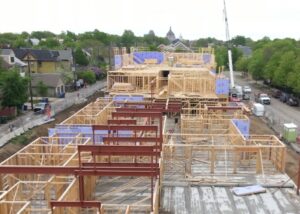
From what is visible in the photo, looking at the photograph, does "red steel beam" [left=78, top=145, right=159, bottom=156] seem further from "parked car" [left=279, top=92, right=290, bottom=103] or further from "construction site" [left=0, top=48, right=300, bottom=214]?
"parked car" [left=279, top=92, right=290, bottom=103]

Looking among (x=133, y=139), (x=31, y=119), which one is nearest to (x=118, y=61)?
(x=31, y=119)

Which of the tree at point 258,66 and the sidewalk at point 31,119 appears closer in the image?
the sidewalk at point 31,119

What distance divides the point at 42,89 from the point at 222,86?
28438 mm

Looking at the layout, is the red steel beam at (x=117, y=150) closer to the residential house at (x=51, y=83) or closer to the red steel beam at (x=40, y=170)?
the red steel beam at (x=40, y=170)

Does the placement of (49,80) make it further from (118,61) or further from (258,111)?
(258,111)

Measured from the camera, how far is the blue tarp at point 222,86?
3516cm

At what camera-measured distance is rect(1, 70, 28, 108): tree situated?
3897cm

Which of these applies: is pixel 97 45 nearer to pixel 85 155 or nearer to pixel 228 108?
pixel 228 108

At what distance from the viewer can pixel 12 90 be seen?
39281 mm

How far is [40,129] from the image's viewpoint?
36.3 metres

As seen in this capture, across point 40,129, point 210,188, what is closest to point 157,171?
point 210,188

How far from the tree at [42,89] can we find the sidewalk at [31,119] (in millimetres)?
2104

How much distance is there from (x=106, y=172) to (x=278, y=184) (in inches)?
349

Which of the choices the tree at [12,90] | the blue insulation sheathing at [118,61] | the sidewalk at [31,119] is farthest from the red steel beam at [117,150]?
the blue insulation sheathing at [118,61]
